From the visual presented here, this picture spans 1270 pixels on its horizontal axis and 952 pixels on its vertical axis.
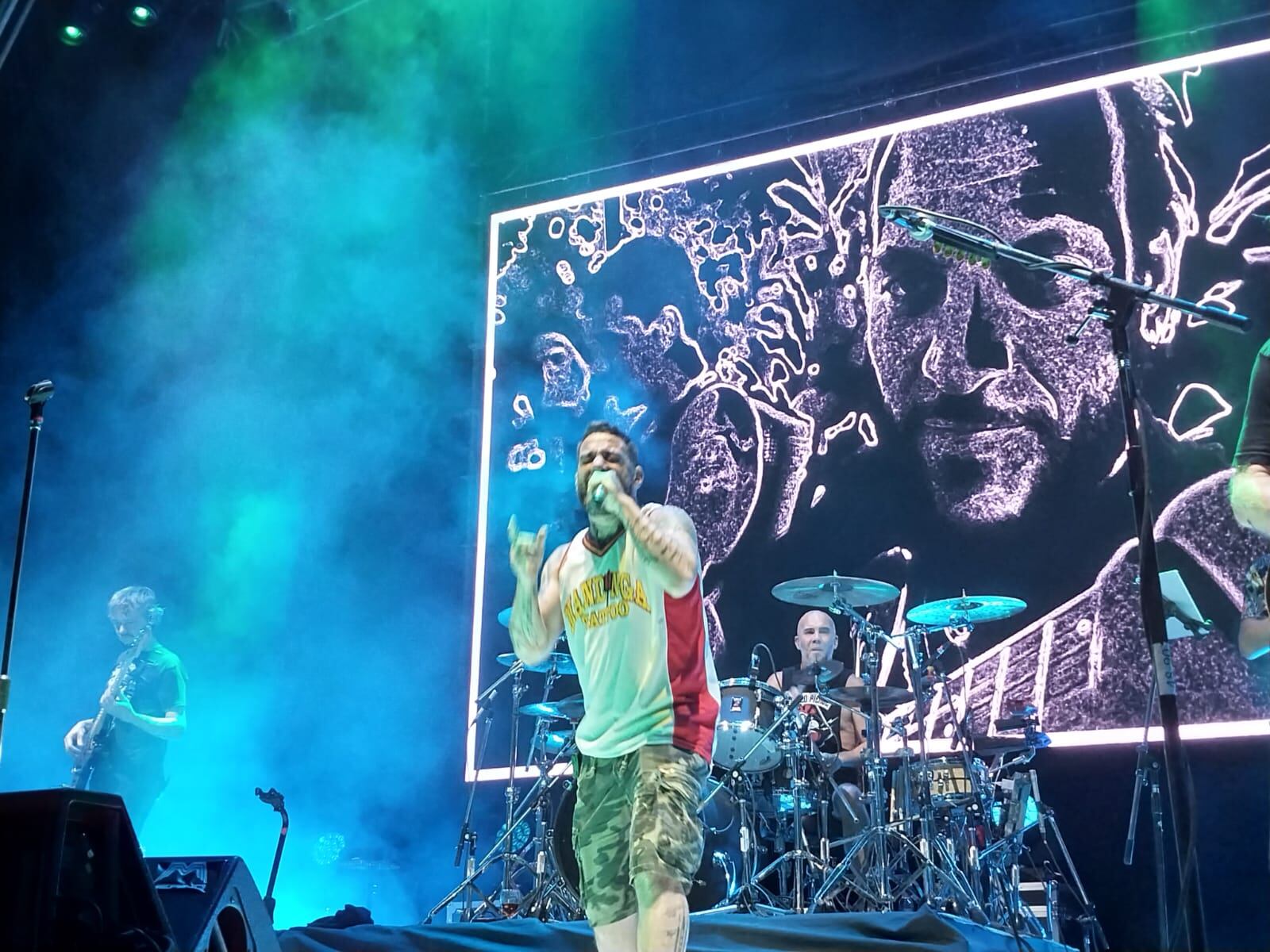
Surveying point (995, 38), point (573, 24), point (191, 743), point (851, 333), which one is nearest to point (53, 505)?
point (191, 743)

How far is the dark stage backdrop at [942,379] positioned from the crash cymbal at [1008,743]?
404mm

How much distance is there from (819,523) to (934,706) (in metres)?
1.23

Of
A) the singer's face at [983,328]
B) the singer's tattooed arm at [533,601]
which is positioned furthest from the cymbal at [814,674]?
the singer's tattooed arm at [533,601]

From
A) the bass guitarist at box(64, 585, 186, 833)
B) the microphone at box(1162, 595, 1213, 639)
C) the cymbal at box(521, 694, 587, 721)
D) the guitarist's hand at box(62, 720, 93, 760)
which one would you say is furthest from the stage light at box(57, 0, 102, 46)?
the microphone at box(1162, 595, 1213, 639)

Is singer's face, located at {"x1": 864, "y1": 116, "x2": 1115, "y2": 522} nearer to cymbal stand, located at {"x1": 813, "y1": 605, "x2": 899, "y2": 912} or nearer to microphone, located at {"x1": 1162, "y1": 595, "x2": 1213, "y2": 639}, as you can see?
cymbal stand, located at {"x1": 813, "y1": 605, "x2": 899, "y2": 912}

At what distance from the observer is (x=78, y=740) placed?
6754 mm

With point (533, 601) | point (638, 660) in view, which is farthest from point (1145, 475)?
point (533, 601)

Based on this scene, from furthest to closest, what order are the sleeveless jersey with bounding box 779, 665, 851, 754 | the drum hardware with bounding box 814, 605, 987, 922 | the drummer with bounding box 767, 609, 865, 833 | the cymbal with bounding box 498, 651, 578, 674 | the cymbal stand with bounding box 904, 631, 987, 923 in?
the cymbal with bounding box 498, 651, 578, 674 < the sleeveless jersey with bounding box 779, 665, 851, 754 < the drummer with bounding box 767, 609, 865, 833 < the drum hardware with bounding box 814, 605, 987, 922 < the cymbal stand with bounding box 904, 631, 987, 923

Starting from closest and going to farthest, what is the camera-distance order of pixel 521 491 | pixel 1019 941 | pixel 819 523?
1. pixel 1019 941
2. pixel 819 523
3. pixel 521 491

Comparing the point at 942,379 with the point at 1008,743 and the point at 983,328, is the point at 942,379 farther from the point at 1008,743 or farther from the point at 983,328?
the point at 1008,743

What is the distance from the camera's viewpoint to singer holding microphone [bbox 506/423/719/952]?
3010 mm

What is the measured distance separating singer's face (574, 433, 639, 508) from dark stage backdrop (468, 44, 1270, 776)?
3.69m

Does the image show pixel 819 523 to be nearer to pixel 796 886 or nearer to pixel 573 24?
pixel 796 886

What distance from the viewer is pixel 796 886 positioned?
565 cm
